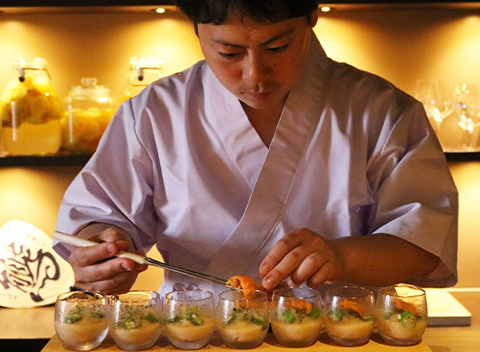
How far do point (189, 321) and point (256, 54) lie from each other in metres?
0.54

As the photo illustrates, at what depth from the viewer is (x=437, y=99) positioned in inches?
90.0

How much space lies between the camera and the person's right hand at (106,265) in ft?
4.60

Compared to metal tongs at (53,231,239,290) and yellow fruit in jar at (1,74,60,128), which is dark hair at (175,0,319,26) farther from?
yellow fruit in jar at (1,74,60,128)

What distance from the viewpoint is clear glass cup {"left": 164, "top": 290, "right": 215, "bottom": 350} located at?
126cm

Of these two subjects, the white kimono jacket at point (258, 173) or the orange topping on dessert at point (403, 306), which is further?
the white kimono jacket at point (258, 173)

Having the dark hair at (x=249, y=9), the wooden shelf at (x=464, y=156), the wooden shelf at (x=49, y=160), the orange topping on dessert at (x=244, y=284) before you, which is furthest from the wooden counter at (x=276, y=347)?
the wooden shelf at (x=464, y=156)

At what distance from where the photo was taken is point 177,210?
1.61m

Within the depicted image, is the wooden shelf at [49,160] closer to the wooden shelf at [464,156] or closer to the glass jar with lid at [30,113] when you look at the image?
the glass jar with lid at [30,113]

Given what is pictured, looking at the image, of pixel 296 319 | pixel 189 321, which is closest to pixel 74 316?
pixel 189 321

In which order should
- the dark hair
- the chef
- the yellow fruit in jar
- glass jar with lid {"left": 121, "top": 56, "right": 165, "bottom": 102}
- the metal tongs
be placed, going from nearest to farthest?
1. the dark hair
2. the metal tongs
3. the chef
4. the yellow fruit in jar
5. glass jar with lid {"left": 121, "top": 56, "right": 165, "bottom": 102}

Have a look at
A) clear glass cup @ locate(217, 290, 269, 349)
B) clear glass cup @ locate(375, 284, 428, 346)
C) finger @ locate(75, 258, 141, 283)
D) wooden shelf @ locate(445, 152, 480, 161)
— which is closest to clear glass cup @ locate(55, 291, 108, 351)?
finger @ locate(75, 258, 141, 283)

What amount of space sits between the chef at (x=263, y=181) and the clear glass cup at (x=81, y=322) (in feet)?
0.44

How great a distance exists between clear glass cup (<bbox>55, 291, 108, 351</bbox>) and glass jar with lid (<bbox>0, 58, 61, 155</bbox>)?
97 cm

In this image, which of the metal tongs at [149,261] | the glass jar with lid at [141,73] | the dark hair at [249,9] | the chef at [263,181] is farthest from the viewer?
the glass jar with lid at [141,73]
